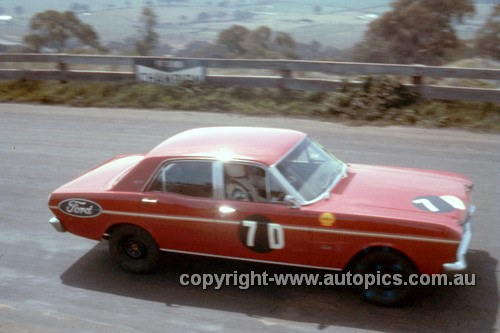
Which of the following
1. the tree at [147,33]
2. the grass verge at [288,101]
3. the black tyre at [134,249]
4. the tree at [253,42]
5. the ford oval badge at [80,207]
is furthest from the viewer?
the tree at [147,33]

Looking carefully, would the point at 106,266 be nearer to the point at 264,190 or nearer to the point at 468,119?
the point at 264,190

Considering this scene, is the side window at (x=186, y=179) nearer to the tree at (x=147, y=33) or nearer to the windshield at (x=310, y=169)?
the windshield at (x=310, y=169)

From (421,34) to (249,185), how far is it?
13.4 meters

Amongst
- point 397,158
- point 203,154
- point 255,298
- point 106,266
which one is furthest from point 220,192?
point 397,158

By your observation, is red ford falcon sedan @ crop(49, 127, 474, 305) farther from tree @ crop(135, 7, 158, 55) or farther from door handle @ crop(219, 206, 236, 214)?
tree @ crop(135, 7, 158, 55)

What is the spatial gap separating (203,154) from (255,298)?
1422 millimetres

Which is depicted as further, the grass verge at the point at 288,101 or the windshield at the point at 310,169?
the grass verge at the point at 288,101

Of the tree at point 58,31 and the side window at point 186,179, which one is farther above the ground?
the tree at point 58,31

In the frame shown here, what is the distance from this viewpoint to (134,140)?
10977 mm

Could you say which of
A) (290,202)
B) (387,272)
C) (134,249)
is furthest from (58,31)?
(387,272)

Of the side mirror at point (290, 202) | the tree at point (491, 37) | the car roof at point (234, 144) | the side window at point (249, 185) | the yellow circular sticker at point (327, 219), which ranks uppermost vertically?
the tree at point (491, 37)

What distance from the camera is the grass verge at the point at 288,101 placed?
11.5 m

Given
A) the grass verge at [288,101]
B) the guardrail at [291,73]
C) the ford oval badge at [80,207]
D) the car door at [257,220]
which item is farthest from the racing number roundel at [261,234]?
the guardrail at [291,73]

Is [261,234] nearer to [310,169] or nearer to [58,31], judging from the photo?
[310,169]
